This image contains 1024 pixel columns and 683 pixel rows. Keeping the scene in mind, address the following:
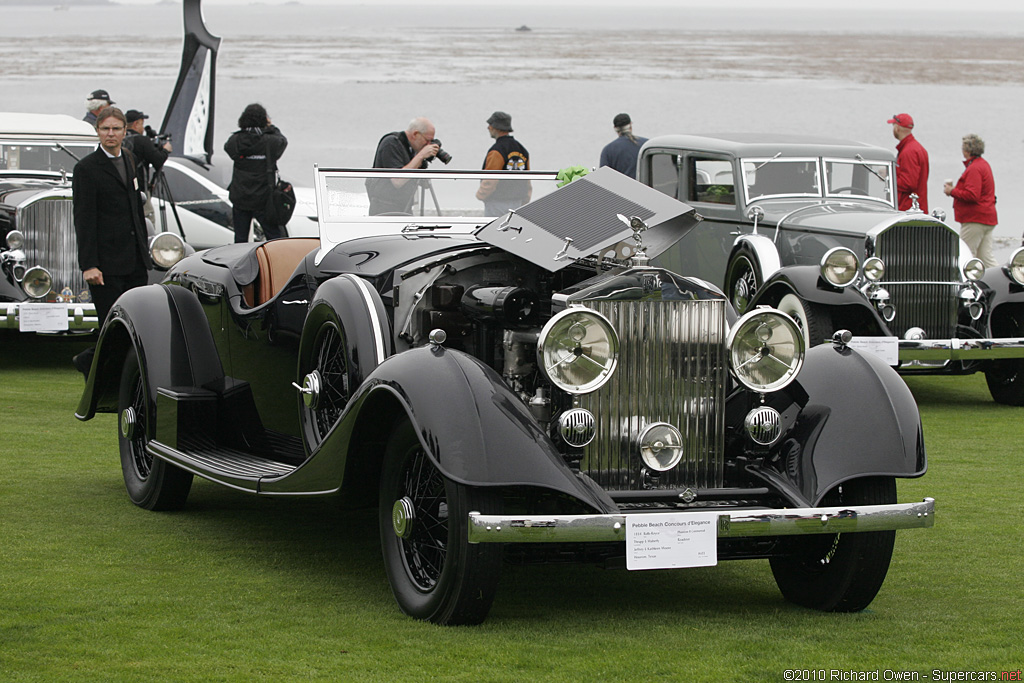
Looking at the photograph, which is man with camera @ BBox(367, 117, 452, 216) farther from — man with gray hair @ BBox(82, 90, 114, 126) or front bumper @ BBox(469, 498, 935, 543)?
man with gray hair @ BBox(82, 90, 114, 126)

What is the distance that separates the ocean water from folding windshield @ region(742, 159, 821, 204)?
30.2ft

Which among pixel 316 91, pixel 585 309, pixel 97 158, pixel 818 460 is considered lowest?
pixel 818 460

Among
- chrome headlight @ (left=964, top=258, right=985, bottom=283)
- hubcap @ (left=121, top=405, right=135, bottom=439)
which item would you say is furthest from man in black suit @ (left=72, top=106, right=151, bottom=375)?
chrome headlight @ (left=964, top=258, right=985, bottom=283)

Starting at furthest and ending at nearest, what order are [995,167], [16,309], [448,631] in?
[995,167], [16,309], [448,631]

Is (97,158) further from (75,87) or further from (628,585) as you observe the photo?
(75,87)

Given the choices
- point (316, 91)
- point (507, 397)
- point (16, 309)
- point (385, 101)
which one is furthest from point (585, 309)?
point (316, 91)

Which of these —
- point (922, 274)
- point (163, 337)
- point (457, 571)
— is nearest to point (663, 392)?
point (457, 571)

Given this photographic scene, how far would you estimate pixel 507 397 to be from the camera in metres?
4.35

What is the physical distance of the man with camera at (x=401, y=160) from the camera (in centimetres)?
639

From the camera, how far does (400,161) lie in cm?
1026

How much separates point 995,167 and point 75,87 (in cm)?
3644

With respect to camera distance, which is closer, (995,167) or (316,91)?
(995,167)

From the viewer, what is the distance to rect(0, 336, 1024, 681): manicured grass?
399 centimetres

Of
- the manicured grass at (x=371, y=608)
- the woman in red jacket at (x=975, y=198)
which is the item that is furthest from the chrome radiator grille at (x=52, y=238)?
the woman in red jacket at (x=975, y=198)
